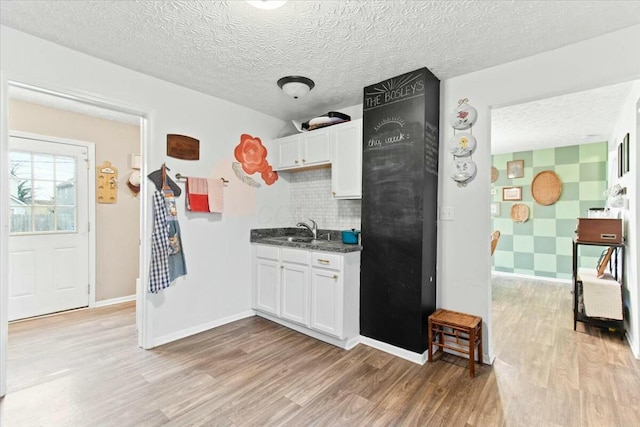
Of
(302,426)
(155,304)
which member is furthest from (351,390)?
(155,304)

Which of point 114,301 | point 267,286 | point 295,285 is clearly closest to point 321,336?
point 295,285

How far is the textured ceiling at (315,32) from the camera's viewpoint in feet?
5.83

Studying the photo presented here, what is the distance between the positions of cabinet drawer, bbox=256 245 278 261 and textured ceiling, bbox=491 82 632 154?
9.98 ft

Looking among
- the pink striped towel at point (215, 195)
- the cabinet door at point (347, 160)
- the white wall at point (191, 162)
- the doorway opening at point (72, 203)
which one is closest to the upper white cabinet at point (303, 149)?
the cabinet door at point (347, 160)

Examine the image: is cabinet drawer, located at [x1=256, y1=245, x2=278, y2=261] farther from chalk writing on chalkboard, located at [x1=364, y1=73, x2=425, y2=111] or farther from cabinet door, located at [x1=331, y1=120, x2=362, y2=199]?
chalk writing on chalkboard, located at [x1=364, y1=73, x2=425, y2=111]

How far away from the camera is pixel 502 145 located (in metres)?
5.25

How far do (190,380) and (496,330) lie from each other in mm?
2950

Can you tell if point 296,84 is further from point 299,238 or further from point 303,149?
point 299,238

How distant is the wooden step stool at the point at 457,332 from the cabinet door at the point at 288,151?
2.14 meters

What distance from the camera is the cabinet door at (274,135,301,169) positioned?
353cm

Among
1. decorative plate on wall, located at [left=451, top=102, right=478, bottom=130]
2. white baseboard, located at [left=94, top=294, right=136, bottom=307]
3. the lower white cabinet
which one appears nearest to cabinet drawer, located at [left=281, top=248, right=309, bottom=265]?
the lower white cabinet

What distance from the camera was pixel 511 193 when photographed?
5812 millimetres

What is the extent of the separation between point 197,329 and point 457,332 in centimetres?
243

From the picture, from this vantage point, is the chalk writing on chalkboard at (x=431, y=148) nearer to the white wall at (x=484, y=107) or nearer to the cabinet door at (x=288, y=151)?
the white wall at (x=484, y=107)
